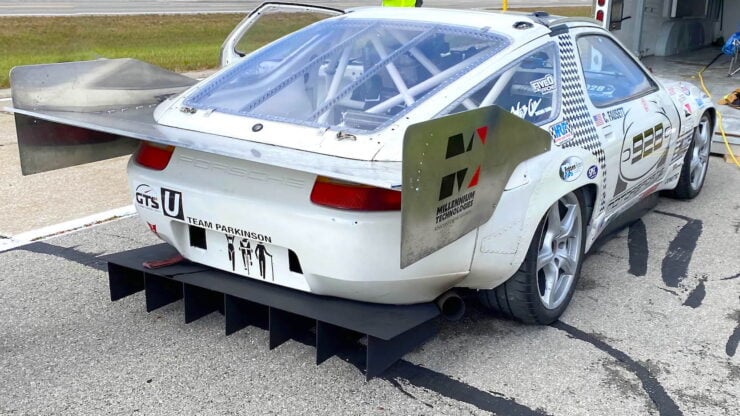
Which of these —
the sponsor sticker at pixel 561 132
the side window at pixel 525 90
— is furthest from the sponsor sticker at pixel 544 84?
the sponsor sticker at pixel 561 132

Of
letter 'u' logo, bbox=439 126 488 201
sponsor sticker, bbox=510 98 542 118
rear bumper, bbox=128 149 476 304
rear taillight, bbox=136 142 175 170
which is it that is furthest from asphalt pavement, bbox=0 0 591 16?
letter 'u' logo, bbox=439 126 488 201

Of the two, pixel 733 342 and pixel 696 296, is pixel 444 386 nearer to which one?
pixel 733 342

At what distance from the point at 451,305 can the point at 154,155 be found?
4.93 feet

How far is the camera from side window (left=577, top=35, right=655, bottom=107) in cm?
427

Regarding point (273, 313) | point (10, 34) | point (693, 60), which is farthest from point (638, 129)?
point (10, 34)

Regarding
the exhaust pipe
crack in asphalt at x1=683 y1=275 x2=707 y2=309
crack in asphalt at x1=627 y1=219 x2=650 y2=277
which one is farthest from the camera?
crack in asphalt at x1=627 y1=219 x2=650 y2=277

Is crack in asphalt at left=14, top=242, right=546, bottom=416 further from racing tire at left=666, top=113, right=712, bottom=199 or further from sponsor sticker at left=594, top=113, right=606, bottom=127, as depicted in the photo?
racing tire at left=666, top=113, right=712, bottom=199

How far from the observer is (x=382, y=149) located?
309 centimetres

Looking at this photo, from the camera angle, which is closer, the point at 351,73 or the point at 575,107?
the point at 351,73

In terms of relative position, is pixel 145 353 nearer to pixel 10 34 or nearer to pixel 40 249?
pixel 40 249

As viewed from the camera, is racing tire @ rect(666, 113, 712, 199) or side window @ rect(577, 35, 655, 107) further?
racing tire @ rect(666, 113, 712, 199)

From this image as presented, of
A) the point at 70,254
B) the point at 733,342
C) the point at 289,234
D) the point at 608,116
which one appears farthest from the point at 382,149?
the point at 70,254

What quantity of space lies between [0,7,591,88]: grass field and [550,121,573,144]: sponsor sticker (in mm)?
10438

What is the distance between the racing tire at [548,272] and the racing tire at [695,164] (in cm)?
229
